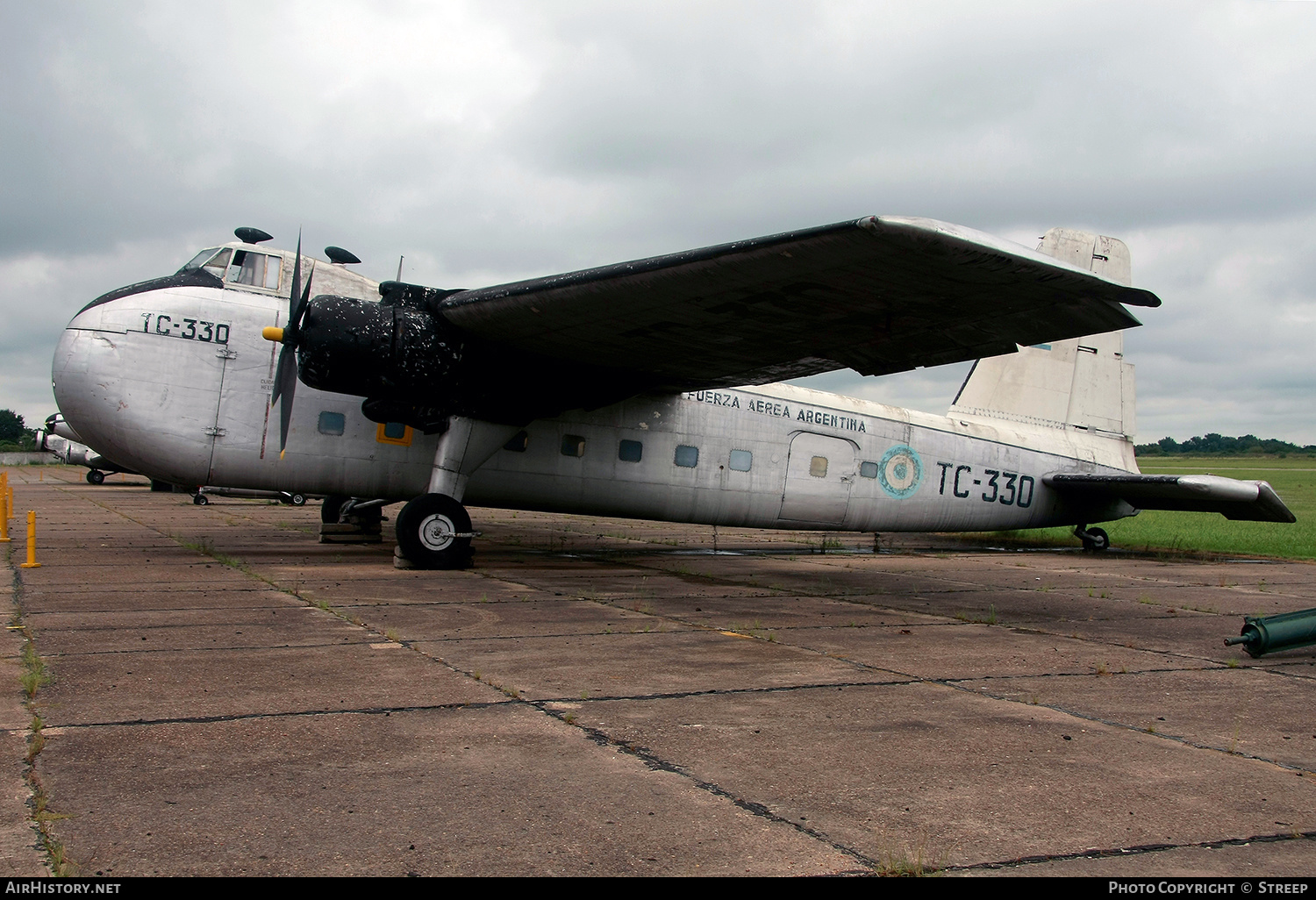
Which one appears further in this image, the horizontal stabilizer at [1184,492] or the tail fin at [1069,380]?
the tail fin at [1069,380]

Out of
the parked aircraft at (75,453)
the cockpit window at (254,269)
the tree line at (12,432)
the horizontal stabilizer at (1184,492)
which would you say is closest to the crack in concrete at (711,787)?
the cockpit window at (254,269)

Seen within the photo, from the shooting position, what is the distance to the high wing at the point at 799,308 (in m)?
7.86

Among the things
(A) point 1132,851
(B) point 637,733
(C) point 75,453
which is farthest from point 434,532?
(C) point 75,453

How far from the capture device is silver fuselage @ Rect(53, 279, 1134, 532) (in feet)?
38.4

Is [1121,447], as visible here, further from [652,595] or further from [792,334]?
[652,595]

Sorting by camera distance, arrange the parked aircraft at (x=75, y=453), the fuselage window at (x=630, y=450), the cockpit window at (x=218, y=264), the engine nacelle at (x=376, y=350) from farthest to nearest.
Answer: the parked aircraft at (x=75, y=453) → the fuselage window at (x=630, y=450) → the cockpit window at (x=218, y=264) → the engine nacelle at (x=376, y=350)

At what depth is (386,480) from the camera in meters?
13.1

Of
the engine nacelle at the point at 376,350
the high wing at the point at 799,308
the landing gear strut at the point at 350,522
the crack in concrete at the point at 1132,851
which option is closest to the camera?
the crack in concrete at the point at 1132,851

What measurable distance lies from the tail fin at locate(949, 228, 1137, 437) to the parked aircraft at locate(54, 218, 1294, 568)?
0.98 m

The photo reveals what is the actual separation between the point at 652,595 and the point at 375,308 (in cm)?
484

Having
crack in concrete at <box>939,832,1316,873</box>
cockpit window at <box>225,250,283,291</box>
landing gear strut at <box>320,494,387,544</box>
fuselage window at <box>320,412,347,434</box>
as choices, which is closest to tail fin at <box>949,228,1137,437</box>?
landing gear strut at <box>320,494,387,544</box>

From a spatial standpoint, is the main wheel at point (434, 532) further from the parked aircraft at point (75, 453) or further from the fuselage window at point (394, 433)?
the parked aircraft at point (75, 453)

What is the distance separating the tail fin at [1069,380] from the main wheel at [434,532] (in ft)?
32.7

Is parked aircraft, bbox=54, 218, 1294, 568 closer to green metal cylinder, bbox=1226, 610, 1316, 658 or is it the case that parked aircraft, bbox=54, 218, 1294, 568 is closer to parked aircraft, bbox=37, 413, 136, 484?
green metal cylinder, bbox=1226, 610, 1316, 658
